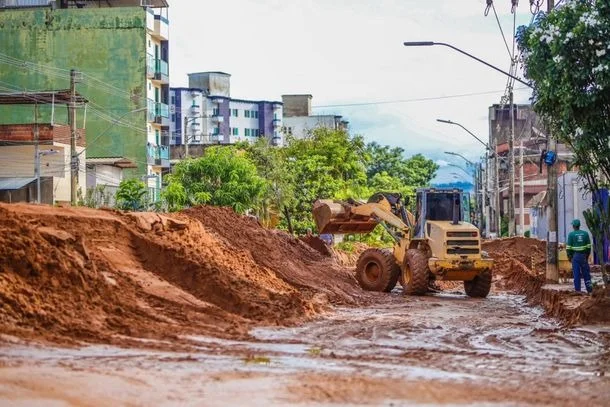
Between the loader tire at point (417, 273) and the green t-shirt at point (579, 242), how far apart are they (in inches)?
227

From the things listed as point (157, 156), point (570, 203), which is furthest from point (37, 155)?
point (570, 203)

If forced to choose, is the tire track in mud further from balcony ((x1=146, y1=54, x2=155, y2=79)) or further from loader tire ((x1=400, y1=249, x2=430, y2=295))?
balcony ((x1=146, y1=54, x2=155, y2=79))

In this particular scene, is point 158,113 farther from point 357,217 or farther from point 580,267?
point 580,267

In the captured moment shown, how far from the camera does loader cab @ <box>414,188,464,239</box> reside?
34719mm

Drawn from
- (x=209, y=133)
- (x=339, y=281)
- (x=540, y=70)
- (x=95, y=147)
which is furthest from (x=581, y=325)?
(x=209, y=133)

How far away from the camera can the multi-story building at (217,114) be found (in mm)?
121350

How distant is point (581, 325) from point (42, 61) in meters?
59.9

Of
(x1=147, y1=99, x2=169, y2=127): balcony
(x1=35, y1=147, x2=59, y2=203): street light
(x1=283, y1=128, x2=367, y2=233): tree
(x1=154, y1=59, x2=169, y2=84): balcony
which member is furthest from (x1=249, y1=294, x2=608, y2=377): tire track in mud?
(x1=154, y1=59, x2=169, y2=84): balcony

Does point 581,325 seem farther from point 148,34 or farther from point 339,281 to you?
point 148,34

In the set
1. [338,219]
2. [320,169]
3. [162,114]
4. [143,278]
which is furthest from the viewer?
[162,114]

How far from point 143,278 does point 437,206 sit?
12.8 m

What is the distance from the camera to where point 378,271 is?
3606 cm

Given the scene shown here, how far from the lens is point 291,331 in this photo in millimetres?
21922

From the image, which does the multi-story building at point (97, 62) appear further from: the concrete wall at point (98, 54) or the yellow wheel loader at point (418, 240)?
the yellow wheel loader at point (418, 240)
